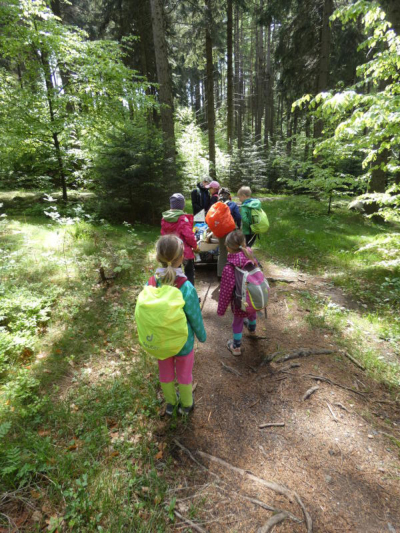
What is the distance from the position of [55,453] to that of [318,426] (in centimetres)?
260

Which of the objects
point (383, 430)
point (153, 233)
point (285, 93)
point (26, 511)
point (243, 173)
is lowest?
point (383, 430)

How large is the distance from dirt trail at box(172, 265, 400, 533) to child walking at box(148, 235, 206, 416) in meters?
0.41

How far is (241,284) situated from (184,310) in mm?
1107

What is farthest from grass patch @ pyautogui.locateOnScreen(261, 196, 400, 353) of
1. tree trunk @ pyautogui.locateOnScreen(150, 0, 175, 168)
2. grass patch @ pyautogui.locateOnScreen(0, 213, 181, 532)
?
tree trunk @ pyautogui.locateOnScreen(150, 0, 175, 168)

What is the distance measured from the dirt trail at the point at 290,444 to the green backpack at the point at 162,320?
1.17 metres

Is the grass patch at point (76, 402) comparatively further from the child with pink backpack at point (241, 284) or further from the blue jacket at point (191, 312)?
the child with pink backpack at point (241, 284)

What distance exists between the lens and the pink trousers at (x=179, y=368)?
2.68 metres

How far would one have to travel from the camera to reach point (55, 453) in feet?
7.94

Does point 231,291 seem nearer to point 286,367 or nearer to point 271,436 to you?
point 286,367

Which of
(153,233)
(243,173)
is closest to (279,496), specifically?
(153,233)

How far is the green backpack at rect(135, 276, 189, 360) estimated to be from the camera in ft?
7.16

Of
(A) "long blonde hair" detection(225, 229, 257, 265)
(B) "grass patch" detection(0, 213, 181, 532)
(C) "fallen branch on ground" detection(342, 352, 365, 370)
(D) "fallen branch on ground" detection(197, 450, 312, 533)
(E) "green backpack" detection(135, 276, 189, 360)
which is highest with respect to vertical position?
(A) "long blonde hair" detection(225, 229, 257, 265)

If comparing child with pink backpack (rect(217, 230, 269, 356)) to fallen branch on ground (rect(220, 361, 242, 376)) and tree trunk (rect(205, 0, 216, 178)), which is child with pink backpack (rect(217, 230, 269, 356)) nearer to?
fallen branch on ground (rect(220, 361, 242, 376))

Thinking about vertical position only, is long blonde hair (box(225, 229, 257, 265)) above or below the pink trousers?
above
